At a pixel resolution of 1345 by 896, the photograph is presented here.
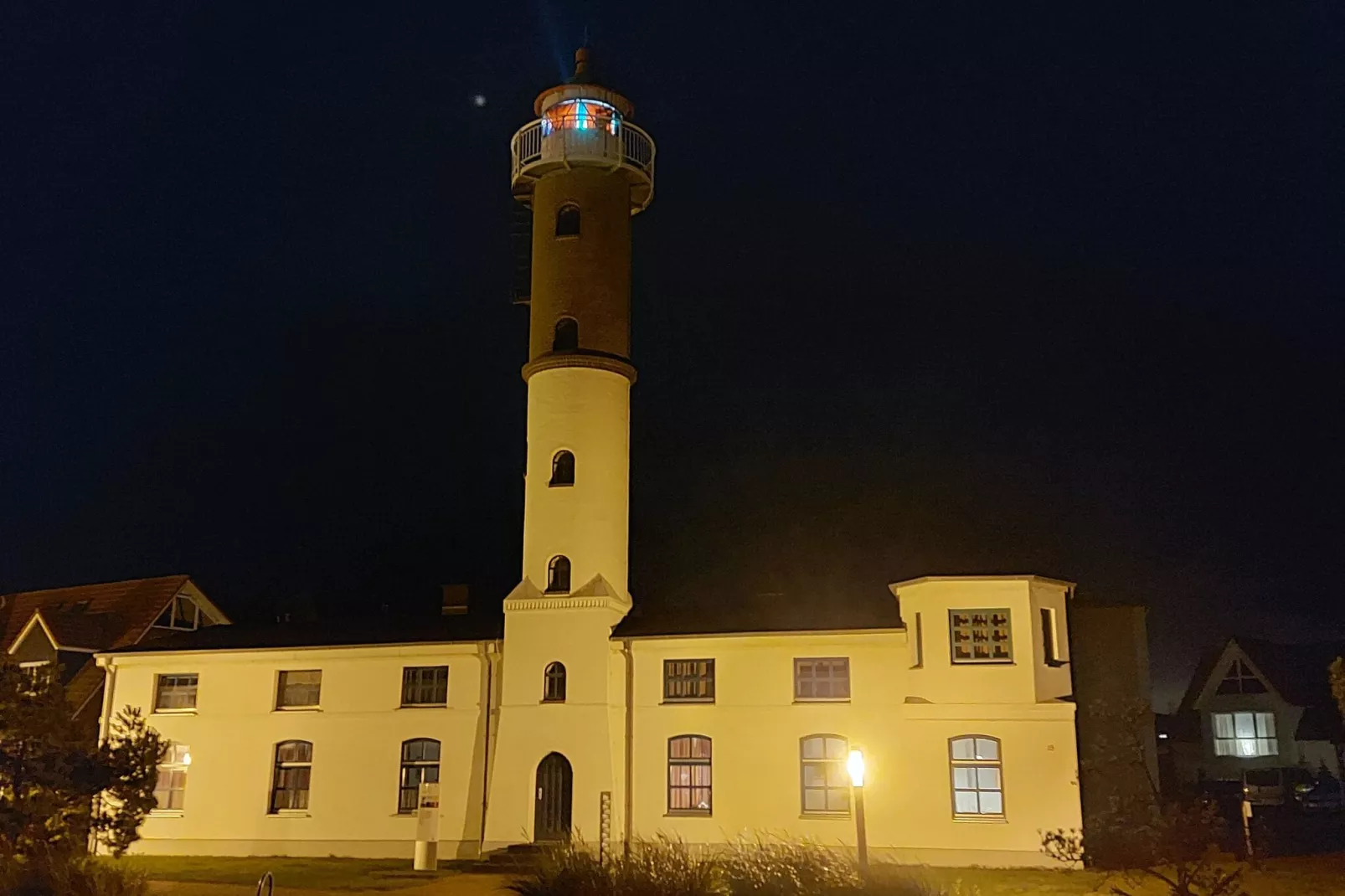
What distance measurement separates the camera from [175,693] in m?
28.6

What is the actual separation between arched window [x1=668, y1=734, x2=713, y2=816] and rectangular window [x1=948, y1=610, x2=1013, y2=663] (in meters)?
5.62

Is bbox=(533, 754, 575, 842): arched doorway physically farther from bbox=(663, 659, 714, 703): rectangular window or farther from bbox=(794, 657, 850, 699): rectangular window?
bbox=(794, 657, 850, 699): rectangular window

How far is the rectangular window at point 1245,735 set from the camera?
4119 cm

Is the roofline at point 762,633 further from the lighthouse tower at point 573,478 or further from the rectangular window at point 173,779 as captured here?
the rectangular window at point 173,779

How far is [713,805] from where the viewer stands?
24844 millimetres

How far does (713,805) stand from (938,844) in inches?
181

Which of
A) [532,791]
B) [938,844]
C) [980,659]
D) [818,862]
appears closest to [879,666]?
[980,659]

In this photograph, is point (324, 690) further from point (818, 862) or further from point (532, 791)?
point (818, 862)

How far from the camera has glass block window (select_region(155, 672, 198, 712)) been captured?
28438mm

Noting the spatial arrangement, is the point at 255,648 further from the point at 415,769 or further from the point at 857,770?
the point at 857,770

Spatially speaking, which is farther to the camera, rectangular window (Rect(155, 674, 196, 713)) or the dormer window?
the dormer window

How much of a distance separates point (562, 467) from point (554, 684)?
4927mm

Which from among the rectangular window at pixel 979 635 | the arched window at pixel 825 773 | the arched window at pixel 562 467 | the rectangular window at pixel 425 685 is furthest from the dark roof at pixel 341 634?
the rectangular window at pixel 979 635

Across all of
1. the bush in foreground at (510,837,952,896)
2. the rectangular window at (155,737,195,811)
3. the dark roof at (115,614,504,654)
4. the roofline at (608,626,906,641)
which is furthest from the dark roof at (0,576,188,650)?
the bush in foreground at (510,837,952,896)
